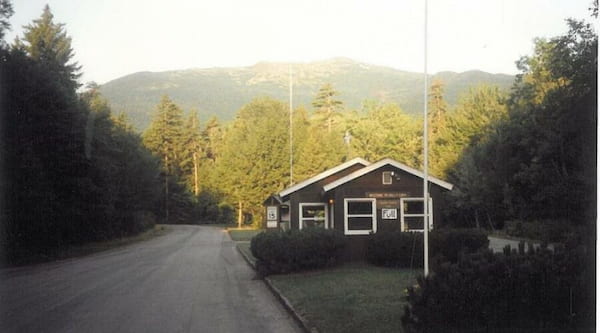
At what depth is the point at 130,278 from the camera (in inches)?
725

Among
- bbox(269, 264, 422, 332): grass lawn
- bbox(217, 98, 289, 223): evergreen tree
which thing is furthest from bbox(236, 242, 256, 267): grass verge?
bbox(269, 264, 422, 332): grass lawn

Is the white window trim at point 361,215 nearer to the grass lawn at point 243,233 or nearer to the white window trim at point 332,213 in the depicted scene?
the white window trim at point 332,213

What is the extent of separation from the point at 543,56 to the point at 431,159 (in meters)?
8.85

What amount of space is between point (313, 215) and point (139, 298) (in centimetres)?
964

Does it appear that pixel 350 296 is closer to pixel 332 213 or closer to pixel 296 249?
pixel 296 249

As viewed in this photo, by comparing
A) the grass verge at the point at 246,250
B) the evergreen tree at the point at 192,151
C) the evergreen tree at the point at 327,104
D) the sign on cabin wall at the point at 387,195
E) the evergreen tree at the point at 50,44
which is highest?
the evergreen tree at the point at 50,44

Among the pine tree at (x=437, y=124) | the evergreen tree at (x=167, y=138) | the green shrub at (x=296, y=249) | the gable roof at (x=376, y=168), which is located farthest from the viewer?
the gable roof at (x=376, y=168)

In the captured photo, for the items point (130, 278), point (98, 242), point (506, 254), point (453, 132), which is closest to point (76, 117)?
point (130, 278)

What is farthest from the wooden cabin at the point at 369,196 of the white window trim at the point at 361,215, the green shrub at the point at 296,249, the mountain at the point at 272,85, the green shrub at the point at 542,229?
the mountain at the point at 272,85

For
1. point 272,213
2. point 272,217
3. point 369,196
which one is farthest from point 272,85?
point 272,217

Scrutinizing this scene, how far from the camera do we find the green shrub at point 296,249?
1747 cm

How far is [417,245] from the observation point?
1833 cm

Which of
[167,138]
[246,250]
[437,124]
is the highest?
[437,124]

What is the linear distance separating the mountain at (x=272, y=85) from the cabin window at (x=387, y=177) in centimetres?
340
